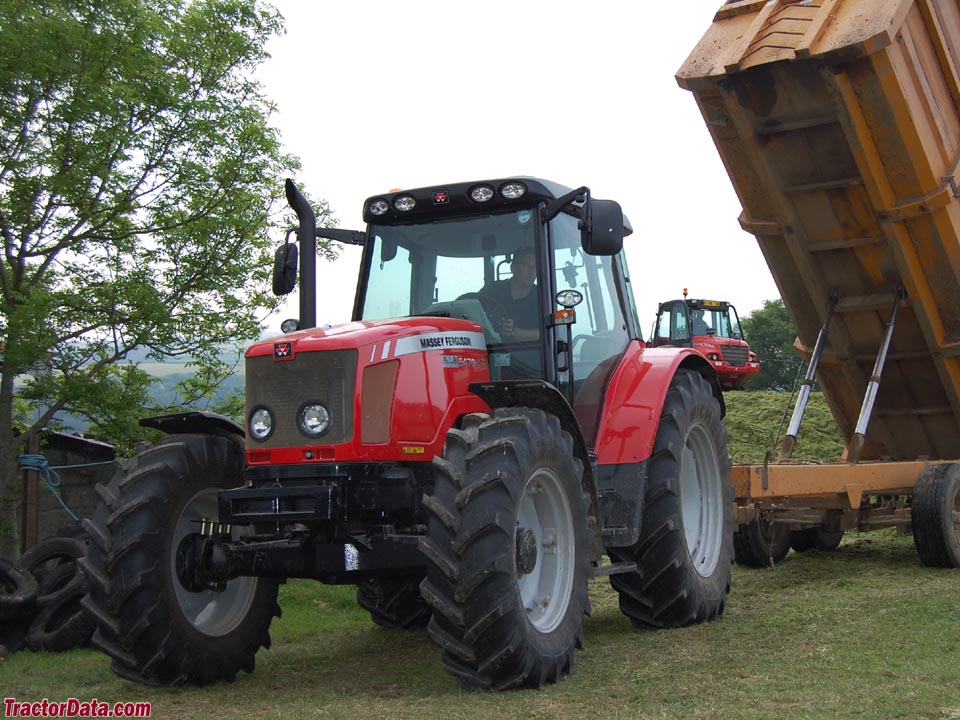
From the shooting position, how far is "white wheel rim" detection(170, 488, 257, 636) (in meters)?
5.76

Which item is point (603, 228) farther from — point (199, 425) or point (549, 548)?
point (199, 425)

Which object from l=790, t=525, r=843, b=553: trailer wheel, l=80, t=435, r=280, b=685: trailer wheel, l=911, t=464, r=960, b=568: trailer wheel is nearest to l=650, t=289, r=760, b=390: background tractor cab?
l=790, t=525, r=843, b=553: trailer wheel

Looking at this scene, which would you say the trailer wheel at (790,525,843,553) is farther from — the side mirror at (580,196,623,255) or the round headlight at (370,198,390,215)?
the round headlight at (370,198,390,215)

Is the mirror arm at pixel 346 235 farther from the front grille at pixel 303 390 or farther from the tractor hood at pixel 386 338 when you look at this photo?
the front grille at pixel 303 390

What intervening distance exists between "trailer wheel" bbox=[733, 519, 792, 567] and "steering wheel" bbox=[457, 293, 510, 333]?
3.52m

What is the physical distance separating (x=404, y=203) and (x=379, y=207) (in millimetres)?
178

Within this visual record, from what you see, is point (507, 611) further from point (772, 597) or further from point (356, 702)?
point (772, 597)

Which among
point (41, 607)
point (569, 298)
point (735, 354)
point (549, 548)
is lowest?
point (549, 548)

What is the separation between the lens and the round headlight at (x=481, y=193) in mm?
6145

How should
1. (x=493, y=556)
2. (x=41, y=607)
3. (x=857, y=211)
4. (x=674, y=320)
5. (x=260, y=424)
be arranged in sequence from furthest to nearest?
(x=674, y=320) → (x=857, y=211) → (x=41, y=607) → (x=260, y=424) → (x=493, y=556)

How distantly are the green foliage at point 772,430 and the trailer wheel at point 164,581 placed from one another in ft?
26.8

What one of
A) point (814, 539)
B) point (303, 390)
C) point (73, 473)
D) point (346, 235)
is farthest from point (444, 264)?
point (814, 539)

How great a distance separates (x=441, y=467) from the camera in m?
4.96

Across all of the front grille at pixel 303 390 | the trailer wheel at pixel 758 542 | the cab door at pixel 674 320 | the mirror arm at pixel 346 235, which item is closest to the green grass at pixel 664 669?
the trailer wheel at pixel 758 542
